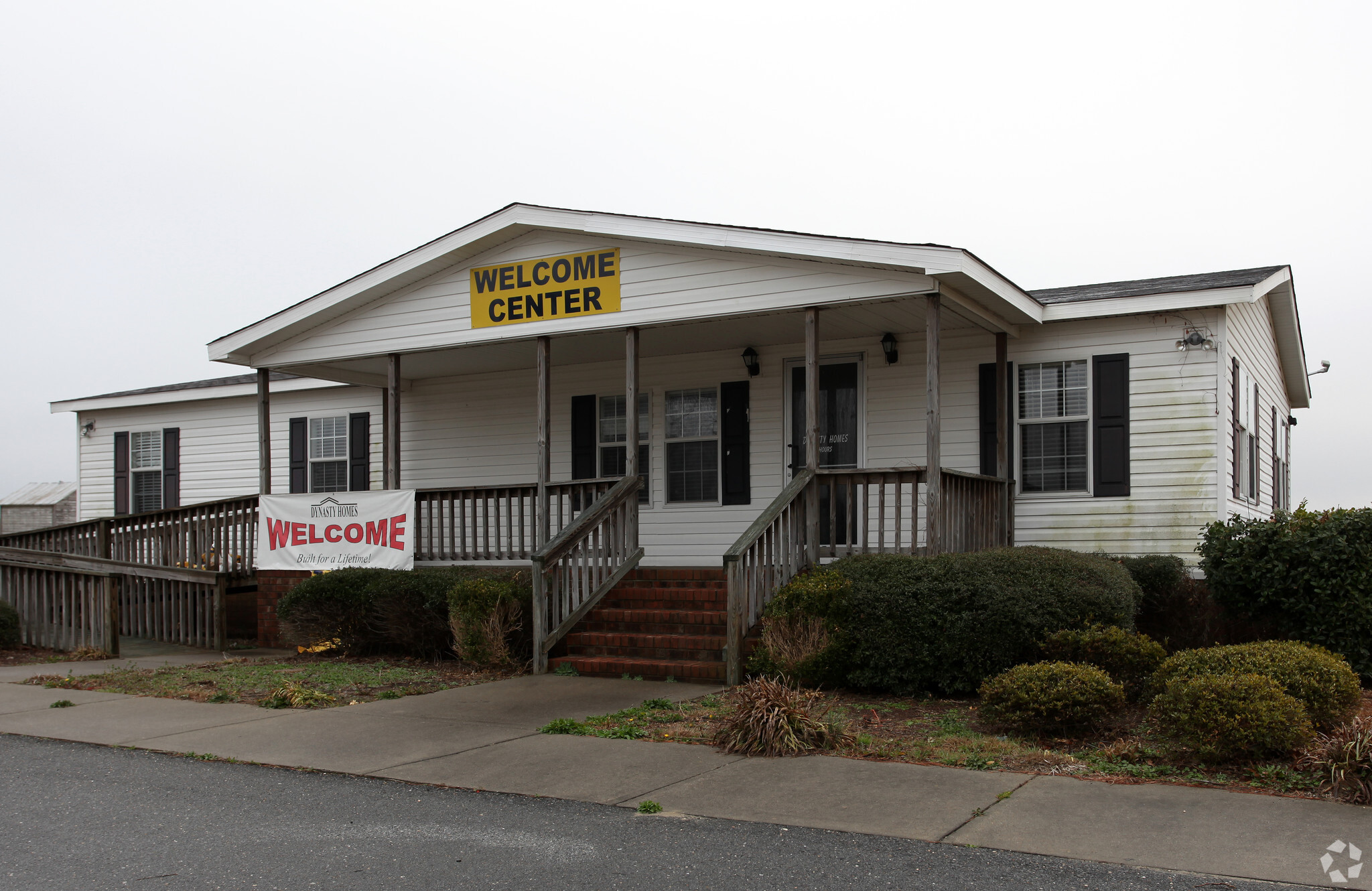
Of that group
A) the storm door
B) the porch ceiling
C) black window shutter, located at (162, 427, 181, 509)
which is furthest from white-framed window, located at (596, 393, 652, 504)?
black window shutter, located at (162, 427, 181, 509)

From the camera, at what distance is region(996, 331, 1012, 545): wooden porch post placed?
11445 millimetres

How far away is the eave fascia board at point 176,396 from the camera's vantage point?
16453 millimetres

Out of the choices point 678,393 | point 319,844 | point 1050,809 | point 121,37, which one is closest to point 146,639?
point 678,393

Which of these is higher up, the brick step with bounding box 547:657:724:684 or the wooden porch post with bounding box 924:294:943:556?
the wooden porch post with bounding box 924:294:943:556

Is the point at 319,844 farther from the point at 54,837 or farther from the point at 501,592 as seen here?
the point at 501,592

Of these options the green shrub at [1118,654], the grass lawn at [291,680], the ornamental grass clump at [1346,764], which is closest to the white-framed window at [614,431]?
the grass lawn at [291,680]

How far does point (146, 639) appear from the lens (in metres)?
14.1

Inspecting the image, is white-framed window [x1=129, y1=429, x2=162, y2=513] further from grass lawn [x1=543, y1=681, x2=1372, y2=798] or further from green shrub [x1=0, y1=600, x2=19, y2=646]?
grass lawn [x1=543, y1=681, x2=1372, y2=798]

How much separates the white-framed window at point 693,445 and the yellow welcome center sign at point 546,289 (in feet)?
7.81

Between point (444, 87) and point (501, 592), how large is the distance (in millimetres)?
16636

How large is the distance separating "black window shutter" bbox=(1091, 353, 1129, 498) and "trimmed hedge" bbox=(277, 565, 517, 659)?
246 inches

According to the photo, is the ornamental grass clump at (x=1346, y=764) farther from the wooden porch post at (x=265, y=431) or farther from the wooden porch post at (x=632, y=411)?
the wooden porch post at (x=265, y=431)

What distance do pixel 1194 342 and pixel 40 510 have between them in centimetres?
2955

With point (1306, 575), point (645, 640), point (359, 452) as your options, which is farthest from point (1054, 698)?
point (359, 452)
